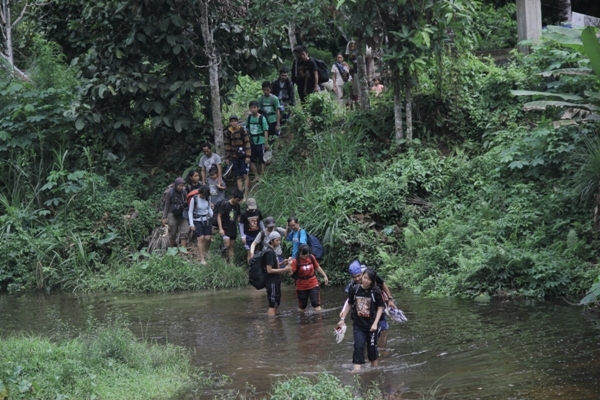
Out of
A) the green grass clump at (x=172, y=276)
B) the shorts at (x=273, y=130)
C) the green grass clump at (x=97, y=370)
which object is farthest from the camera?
the shorts at (x=273, y=130)

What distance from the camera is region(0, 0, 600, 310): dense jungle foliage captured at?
1623 centimetres

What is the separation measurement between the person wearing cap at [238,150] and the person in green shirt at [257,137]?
407mm

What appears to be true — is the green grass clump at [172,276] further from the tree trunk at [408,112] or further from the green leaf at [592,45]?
the green leaf at [592,45]

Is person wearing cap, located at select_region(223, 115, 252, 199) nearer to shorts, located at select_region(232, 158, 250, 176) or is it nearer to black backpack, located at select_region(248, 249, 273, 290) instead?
shorts, located at select_region(232, 158, 250, 176)

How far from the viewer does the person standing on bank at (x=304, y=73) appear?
2211 centimetres

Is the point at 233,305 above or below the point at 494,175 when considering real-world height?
below

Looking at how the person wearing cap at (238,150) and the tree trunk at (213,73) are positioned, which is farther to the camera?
the tree trunk at (213,73)

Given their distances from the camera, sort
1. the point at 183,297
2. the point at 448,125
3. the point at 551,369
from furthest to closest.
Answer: the point at 448,125 → the point at 183,297 → the point at 551,369

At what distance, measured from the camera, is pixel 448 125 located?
20359mm

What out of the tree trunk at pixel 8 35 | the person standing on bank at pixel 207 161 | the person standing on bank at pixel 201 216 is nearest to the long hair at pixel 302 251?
the person standing on bank at pixel 201 216

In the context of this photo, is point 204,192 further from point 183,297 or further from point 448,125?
point 448,125

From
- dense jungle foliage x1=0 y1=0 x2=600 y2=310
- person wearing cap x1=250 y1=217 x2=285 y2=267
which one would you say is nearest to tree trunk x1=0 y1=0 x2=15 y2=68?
dense jungle foliage x1=0 y1=0 x2=600 y2=310

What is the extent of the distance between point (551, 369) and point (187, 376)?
169 inches

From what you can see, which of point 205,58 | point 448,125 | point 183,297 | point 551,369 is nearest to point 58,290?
point 183,297
